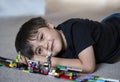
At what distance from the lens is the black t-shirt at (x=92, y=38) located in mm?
1006

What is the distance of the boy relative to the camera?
99cm

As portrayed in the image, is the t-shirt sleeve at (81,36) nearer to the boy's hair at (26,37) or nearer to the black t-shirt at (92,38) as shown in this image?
Answer: the black t-shirt at (92,38)

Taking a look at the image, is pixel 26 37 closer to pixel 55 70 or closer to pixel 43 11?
pixel 55 70

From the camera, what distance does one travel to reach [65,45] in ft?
3.48

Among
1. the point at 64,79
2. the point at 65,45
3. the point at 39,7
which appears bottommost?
the point at 64,79

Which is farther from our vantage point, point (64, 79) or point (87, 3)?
point (87, 3)

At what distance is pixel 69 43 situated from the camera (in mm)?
1042

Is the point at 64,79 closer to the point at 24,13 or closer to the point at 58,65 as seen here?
the point at 58,65

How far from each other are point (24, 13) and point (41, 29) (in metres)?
1.11

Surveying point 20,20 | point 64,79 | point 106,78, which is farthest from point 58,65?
point 20,20

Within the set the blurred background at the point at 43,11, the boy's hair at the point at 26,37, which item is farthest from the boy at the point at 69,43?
the blurred background at the point at 43,11

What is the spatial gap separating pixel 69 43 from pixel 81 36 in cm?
6

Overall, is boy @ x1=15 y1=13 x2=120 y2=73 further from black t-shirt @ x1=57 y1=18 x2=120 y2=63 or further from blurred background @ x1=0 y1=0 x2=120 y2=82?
blurred background @ x1=0 y1=0 x2=120 y2=82

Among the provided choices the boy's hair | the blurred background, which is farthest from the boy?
the blurred background
